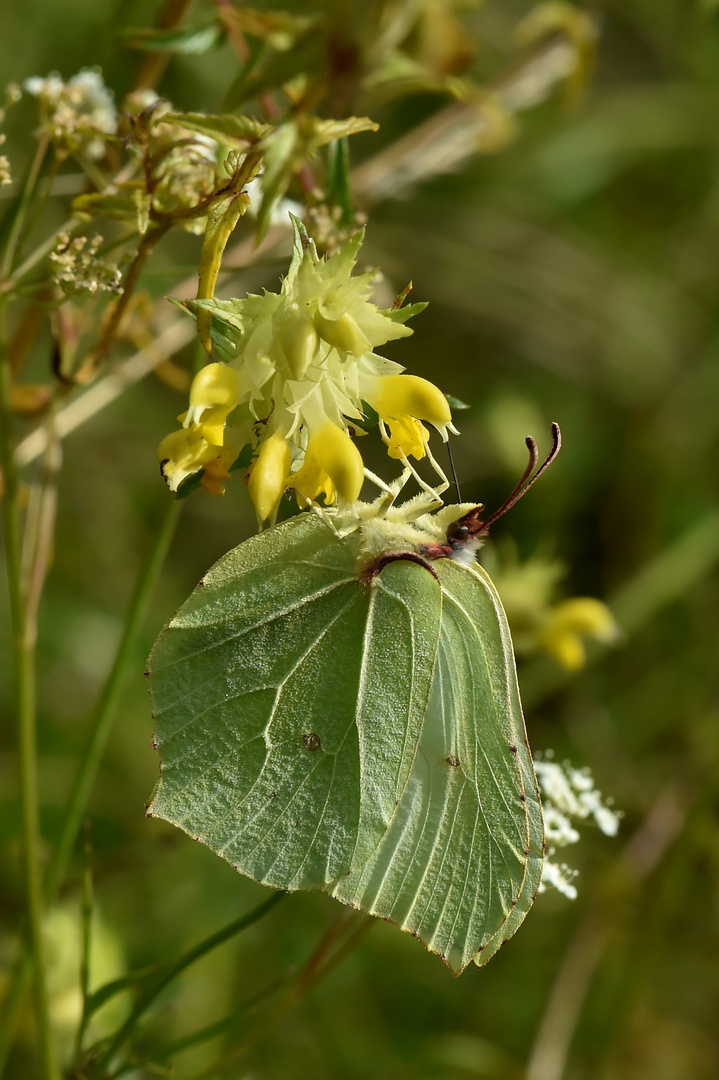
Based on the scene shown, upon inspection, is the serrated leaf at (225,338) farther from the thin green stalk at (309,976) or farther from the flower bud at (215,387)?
the thin green stalk at (309,976)

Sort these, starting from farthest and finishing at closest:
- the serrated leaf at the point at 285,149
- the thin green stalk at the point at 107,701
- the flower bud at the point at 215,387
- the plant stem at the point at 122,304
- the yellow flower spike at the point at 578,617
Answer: the yellow flower spike at the point at 578,617 → the thin green stalk at the point at 107,701 → the plant stem at the point at 122,304 → the flower bud at the point at 215,387 → the serrated leaf at the point at 285,149

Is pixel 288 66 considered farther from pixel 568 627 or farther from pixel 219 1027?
pixel 568 627

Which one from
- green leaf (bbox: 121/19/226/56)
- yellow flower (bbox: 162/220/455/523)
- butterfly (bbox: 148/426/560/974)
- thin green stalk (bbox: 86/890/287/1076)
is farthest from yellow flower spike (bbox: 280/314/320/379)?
thin green stalk (bbox: 86/890/287/1076)

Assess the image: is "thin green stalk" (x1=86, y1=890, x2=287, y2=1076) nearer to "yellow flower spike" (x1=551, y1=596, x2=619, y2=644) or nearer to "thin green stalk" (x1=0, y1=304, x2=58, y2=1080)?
"thin green stalk" (x1=0, y1=304, x2=58, y2=1080)

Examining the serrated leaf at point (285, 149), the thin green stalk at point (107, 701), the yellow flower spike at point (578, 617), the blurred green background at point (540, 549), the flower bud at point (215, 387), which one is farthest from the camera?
the blurred green background at point (540, 549)

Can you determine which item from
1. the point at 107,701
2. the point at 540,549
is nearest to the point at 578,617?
the point at 540,549

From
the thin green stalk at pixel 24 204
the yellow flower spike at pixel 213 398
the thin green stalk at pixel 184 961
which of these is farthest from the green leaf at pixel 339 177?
the thin green stalk at pixel 184 961

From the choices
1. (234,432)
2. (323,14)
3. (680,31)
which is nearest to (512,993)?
(234,432)
